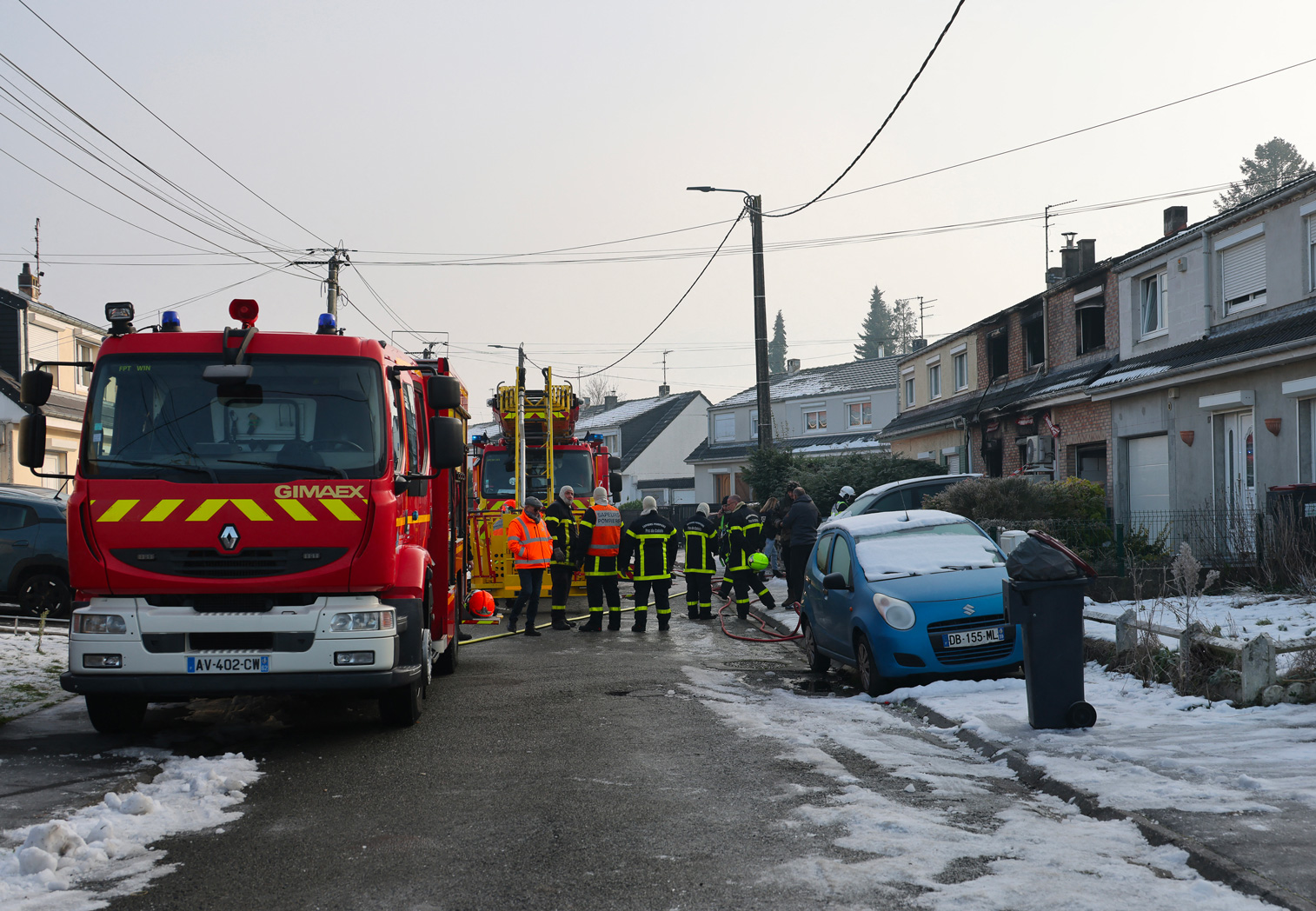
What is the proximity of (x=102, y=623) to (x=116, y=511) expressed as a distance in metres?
0.73

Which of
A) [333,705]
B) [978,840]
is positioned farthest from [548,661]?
[978,840]

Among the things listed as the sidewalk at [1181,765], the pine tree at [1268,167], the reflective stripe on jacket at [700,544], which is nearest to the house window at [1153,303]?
the reflective stripe on jacket at [700,544]

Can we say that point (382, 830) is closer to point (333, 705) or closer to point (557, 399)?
point (333, 705)

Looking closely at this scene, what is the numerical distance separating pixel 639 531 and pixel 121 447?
28.3 ft

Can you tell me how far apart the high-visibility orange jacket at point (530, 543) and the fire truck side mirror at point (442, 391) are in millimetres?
7243

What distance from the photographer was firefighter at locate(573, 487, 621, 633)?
1543cm

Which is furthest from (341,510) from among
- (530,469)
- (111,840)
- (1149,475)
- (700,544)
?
(1149,475)

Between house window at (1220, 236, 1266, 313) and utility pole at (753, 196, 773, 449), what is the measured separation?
8123mm

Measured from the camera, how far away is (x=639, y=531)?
50.5 feet

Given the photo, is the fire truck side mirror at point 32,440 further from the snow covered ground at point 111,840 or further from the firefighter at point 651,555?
the firefighter at point 651,555

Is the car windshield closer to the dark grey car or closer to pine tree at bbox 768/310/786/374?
the dark grey car

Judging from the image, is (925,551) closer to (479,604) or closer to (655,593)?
(479,604)

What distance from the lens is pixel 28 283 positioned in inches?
1348

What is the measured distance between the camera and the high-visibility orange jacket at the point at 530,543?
1554 centimetres
